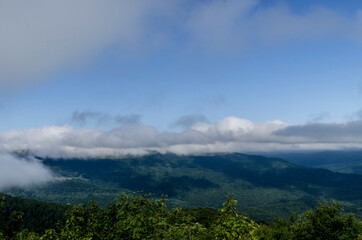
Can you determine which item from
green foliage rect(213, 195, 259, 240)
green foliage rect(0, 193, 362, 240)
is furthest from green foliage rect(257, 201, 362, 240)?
green foliage rect(213, 195, 259, 240)

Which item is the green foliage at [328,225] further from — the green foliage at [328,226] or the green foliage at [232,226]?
the green foliage at [232,226]

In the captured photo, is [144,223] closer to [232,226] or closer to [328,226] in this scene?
[232,226]

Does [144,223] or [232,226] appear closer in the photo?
[232,226]

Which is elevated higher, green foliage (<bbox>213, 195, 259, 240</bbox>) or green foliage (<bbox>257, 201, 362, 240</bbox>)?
green foliage (<bbox>213, 195, 259, 240</bbox>)

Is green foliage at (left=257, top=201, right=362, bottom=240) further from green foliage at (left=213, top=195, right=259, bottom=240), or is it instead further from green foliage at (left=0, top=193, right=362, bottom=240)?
green foliage at (left=213, top=195, right=259, bottom=240)

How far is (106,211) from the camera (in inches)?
952

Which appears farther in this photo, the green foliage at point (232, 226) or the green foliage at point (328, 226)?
the green foliage at point (328, 226)

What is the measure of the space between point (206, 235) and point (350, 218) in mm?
56783

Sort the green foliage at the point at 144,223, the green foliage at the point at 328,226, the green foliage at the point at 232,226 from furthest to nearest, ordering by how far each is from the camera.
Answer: the green foliage at the point at 328,226
the green foliage at the point at 144,223
the green foliage at the point at 232,226

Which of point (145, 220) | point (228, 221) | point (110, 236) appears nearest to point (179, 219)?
point (145, 220)

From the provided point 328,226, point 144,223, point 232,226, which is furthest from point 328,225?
point 144,223

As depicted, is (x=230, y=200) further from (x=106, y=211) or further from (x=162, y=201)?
(x=106, y=211)

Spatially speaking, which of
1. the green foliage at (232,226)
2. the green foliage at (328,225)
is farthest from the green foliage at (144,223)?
the green foliage at (328,225)

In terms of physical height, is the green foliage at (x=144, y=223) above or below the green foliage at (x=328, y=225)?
above
